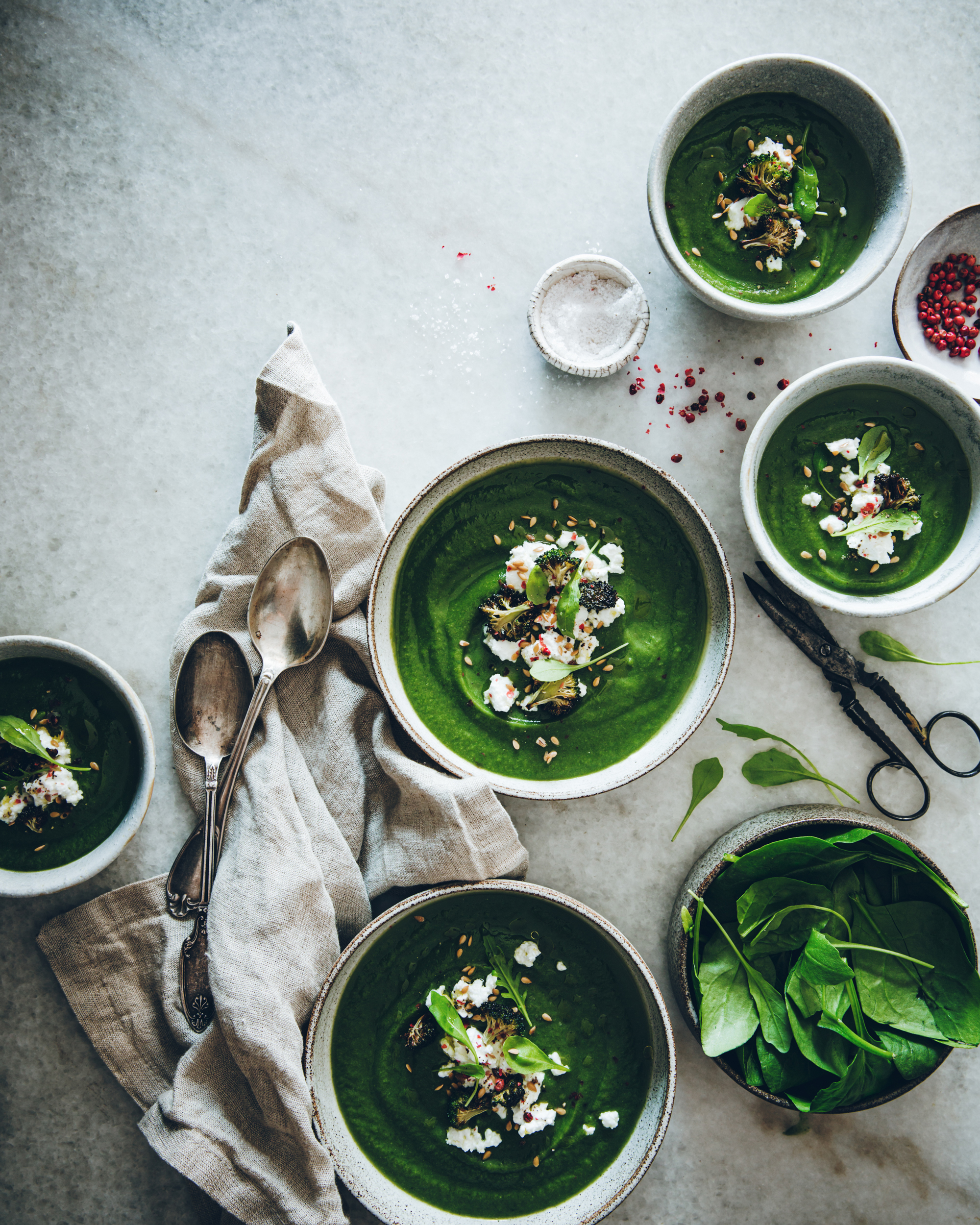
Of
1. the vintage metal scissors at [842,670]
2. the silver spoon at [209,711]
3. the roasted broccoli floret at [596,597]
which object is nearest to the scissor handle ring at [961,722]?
the vintage metal scissors at [842,670]

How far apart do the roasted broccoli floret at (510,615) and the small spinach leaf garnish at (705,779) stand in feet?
2.24

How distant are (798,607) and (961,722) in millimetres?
701

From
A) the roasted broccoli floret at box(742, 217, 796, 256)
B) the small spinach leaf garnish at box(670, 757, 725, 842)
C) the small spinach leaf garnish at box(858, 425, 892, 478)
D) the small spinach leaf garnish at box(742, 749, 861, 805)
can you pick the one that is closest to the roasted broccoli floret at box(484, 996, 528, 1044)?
the small spinach leaf garnish at box(670, 757, 725, 842)

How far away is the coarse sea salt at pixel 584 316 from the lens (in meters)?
2.55

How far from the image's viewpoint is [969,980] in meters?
2.24

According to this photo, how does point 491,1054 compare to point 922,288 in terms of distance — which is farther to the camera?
point 922,288

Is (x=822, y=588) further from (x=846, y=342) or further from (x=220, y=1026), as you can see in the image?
(x=220, y=1026)

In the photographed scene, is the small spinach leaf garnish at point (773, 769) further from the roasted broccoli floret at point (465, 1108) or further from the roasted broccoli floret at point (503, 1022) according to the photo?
the roasted broccoli floret at point (465, 1108)

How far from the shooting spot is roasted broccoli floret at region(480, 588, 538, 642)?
238 centimetres

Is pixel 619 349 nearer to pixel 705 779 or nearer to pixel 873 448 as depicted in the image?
pixel 873 448

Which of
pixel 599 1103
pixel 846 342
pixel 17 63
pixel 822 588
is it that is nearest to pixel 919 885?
pixel 822 588

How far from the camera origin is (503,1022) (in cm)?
234

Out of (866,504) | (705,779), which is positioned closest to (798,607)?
(866,504)

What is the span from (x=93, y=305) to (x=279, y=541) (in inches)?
42.4
